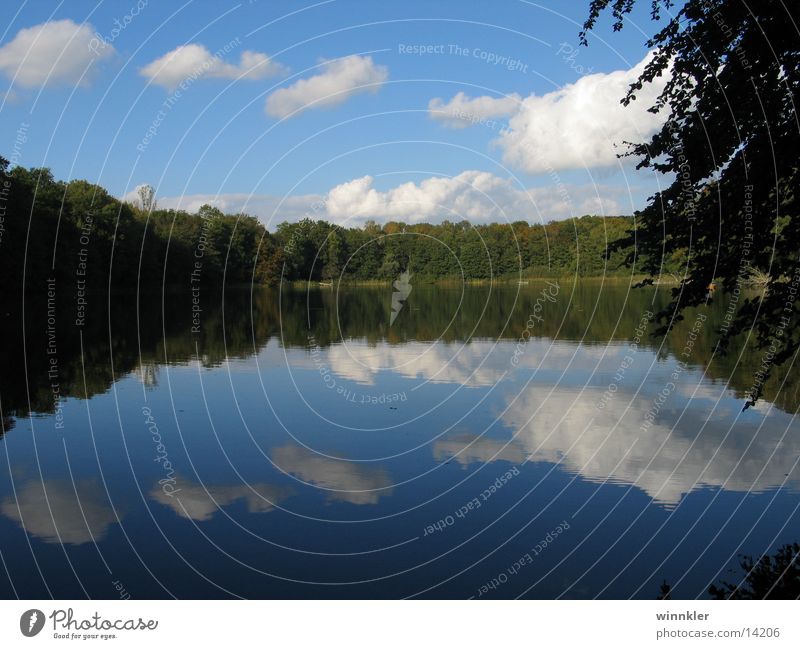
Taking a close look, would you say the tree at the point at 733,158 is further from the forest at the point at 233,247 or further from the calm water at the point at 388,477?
the forest at the point at 233,247

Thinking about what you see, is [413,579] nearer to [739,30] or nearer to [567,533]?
[567,533]

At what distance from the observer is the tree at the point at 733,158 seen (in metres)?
10.1

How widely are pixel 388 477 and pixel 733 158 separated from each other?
7.14 metres

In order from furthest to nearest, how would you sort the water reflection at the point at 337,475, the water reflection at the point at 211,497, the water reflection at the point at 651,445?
the water reflection at the point at 651,445 < the water reflection at the point at 337,475 < the water reflection at the point at 211,497

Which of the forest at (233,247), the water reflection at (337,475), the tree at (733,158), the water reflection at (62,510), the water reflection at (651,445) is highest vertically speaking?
the forest at (233,247)

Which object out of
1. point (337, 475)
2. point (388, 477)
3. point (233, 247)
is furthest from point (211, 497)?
point (233, 247)

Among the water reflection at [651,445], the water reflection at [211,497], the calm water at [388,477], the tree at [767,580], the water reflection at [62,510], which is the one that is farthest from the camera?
the water reflection at [651,445]

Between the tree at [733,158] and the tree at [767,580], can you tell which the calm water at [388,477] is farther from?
the tree at [733,158]

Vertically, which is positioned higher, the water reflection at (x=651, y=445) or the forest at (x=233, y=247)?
the forest at (x=233, y=247)

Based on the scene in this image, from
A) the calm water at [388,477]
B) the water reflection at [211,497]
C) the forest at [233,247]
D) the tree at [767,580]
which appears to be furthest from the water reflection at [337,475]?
the forest at [233,247]

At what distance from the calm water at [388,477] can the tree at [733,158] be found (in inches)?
115

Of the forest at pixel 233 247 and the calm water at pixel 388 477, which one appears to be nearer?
the calm water at pixel 388 477

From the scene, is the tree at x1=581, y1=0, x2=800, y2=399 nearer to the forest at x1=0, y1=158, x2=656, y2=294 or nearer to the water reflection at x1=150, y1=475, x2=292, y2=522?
the water reflection at x1=150, y1=475, x2=292, y2=522

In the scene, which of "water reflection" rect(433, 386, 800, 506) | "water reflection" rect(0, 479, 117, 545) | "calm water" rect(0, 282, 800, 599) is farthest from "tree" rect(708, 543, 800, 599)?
"water reflection" rect(0, 479, 117, 545)
